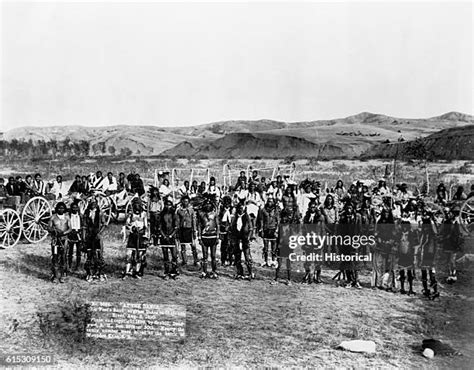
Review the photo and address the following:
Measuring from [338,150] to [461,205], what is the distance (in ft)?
120

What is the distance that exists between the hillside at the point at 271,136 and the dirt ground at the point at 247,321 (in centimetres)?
948

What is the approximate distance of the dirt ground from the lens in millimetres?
6273

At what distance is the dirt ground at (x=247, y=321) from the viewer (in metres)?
6.27

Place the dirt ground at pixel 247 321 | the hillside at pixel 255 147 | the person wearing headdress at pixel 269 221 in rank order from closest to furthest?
the dirt ground at pixel 247 321, the person wearing headdress at pixel 269 221, the hillside at pixel 255 147

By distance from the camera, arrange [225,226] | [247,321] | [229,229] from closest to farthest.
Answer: [247,321]
[229,229]
[225,226]

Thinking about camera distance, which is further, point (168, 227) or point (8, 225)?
point (8, 225)

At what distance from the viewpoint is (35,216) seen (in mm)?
9750

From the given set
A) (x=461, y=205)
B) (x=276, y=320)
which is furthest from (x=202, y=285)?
(x=461, y=205)

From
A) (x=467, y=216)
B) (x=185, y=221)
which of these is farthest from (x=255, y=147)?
(x=467, y=216)

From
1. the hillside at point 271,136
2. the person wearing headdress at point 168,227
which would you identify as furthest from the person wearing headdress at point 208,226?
the hillside at point 271,136

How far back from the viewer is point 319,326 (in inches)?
Answer: 267

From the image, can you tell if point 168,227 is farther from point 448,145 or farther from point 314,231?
point 448,145

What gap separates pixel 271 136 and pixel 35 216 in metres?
50.0

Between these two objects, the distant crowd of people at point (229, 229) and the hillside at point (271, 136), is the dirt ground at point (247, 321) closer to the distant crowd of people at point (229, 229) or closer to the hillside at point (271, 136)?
the distant crowd of people at point (229, 229)
